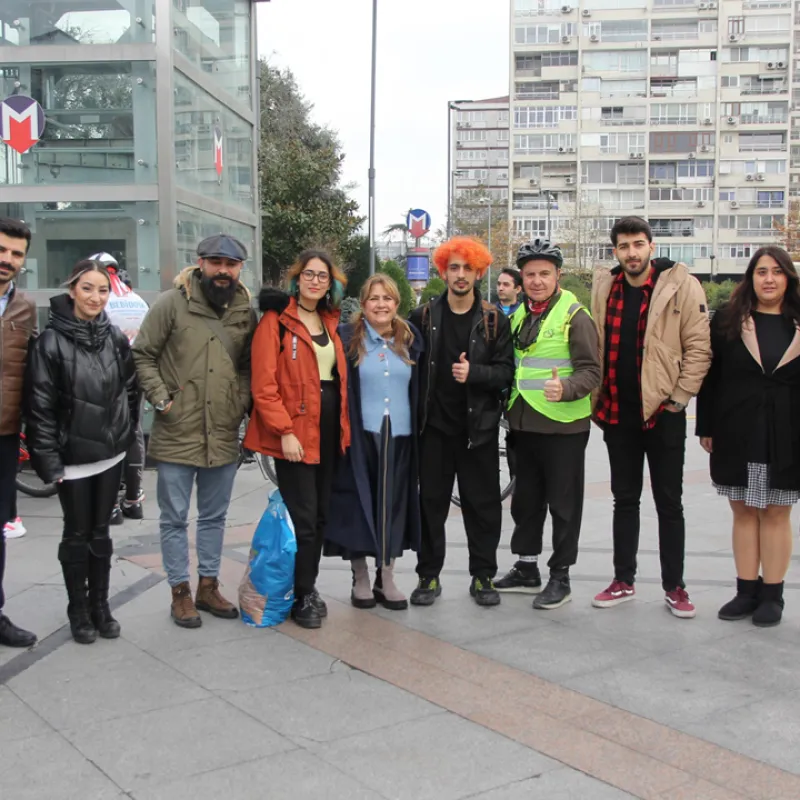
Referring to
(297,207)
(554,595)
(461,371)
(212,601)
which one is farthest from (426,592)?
(297,207)

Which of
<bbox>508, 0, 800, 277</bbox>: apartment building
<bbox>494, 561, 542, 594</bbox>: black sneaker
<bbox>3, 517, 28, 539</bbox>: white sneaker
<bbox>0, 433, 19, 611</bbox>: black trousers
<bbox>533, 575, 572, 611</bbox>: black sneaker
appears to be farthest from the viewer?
<bbox>508, 0, 800, 277</bbox>: apartment building

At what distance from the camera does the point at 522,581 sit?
5523 millimetres

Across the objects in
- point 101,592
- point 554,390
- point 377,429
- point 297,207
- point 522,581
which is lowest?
point 522,581

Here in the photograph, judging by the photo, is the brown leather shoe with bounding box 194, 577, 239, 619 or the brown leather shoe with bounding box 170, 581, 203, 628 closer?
the brown leather shoe with bounding box 170, 581, 203, 628

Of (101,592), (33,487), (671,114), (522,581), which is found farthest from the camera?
(671,114)

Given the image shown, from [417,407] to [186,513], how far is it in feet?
4.21

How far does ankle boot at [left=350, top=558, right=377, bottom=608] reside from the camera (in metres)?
5.18

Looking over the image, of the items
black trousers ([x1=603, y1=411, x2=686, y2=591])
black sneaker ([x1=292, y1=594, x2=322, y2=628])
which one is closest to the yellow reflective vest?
black trousers ([x1=603, y1=411, x2=686, y2=591])

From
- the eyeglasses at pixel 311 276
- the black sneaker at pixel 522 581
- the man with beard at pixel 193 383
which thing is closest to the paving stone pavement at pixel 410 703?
the black sneaker at pixel 522 581

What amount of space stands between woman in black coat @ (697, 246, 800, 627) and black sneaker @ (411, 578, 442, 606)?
4.84 ft

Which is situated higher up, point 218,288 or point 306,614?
point 218,288

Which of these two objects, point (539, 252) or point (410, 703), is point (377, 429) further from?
point (410, 703)

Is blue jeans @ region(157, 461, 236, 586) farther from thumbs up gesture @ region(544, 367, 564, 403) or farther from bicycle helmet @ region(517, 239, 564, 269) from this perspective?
bicycle helmet @ region(517, 239, 564, 269)

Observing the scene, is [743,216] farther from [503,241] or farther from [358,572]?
[358,572]
